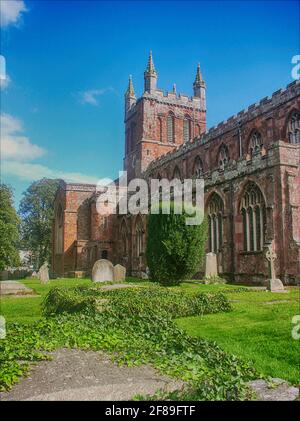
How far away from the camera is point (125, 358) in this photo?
5.19 m

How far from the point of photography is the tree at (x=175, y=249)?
1948cm

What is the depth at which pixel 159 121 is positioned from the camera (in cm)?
4816

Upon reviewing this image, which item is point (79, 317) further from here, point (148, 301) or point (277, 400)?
point (277, 400)

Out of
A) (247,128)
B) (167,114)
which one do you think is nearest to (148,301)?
(247,128)

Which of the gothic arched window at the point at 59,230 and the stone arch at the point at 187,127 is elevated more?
the stone arch at the point at 187,127

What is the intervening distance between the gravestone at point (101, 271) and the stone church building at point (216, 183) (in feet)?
24.6

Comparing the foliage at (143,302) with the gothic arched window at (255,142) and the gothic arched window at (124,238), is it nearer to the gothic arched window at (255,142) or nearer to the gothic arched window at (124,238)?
the gothic arched window at (255,142)

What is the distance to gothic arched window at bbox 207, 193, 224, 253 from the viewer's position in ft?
81.0

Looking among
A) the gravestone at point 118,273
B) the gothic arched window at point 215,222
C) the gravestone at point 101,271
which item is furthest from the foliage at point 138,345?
the gothic arched window at point 215,222

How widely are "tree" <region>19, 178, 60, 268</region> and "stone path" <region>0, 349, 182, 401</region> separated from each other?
5239 centimetres

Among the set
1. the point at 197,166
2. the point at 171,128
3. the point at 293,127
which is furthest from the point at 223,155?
the point at 171,128

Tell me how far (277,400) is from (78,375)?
6.72 ft

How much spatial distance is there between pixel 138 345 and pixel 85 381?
1.86 metres

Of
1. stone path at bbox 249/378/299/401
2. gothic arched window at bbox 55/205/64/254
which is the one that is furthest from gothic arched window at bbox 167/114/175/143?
stone path at bbox 249/378/299/401
